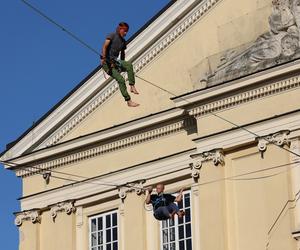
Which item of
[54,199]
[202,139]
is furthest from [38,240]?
[202,139]

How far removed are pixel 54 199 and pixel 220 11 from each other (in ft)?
18.9

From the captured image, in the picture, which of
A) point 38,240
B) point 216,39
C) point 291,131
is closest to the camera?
point 291,131

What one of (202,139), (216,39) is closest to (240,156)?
(202,139)

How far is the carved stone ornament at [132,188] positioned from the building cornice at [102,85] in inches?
86.9

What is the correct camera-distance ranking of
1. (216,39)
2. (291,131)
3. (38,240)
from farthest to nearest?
(38,240) < (216,39) < (291,131)

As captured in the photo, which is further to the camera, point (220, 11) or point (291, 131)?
point (220, 11)

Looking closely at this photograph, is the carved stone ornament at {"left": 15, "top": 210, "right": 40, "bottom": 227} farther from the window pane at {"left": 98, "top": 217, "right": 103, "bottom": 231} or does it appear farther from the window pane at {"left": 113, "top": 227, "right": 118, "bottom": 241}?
the window pane at {"left": 113, "top": 227, "right": 118, "bottom": 241}

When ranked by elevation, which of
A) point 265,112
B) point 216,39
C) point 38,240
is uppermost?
point 216,39

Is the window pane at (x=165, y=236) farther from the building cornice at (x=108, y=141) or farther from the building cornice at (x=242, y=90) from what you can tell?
→ the building cornice at (x=242, y=90)

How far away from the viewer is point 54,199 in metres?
28.7

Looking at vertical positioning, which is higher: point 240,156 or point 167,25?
point 167,25

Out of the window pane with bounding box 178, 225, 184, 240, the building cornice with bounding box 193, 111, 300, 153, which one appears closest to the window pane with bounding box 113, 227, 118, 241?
the window pane with bounding box 178, 225, 184, 240

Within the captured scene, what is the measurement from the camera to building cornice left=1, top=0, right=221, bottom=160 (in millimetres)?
27312

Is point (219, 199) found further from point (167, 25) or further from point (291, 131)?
point (167, 25)
